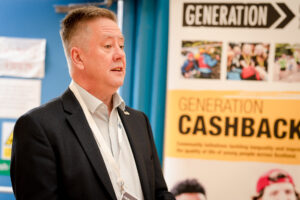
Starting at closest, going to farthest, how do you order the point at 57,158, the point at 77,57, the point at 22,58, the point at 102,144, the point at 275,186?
the point at 57,158 → the point at 102,144 → the point at 77,57 → the point at 275,186 → the point at 22,58

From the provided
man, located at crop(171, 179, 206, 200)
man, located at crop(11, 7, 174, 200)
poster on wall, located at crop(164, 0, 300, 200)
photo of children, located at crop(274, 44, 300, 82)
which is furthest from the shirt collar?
photo of children, located at crop(274, 44, 300, 82)

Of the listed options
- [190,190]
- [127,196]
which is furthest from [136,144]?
[190,190]

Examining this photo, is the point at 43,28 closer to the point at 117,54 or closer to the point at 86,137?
the point at 117,54

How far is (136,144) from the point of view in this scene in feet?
4.82

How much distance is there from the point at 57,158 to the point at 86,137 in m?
0.14

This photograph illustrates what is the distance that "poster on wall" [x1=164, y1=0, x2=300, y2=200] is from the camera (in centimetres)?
213

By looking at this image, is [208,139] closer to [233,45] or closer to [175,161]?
[175,161]

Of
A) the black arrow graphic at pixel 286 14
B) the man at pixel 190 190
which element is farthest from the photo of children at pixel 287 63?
the man at pixel 190 190

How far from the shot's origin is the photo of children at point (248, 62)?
214 cm

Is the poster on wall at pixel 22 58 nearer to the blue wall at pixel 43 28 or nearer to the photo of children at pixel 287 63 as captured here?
the blue wall at pixel 43 28

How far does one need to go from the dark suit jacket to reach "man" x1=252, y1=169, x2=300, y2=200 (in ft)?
4.28

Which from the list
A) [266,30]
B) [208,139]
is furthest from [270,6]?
[208,139]

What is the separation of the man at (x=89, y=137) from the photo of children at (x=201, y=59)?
71 cm

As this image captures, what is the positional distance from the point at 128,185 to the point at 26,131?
1.57ft
